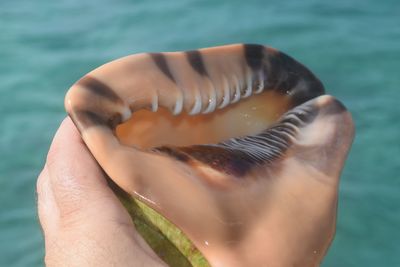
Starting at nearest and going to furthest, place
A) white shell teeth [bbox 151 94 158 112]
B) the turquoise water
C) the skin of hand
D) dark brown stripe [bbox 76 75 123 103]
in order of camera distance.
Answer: the skin of hand
dark brown stripe [bbox 76 75 123 103]
white shell teeth [bbox 151 94 158 112]
the turquoise water

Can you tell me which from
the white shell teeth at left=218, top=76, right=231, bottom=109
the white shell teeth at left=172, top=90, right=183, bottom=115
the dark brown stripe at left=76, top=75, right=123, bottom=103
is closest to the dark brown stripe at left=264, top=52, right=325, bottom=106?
the white shell teeth at left=218, top=76, right=231, bottom=109

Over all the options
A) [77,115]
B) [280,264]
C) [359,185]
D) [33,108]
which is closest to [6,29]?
[33,108]

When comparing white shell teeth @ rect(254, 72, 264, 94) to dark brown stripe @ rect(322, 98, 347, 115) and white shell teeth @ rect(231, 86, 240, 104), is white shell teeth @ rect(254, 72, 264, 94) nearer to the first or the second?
white shell teeth @ rect(231, 86, 240, 104)

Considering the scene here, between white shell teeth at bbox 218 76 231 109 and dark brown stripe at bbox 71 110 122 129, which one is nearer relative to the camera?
dark brown stripe at bbox 71 110 122 129

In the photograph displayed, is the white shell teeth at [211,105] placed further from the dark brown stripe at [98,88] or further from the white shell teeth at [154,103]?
the dark brown stripe at [98,88]

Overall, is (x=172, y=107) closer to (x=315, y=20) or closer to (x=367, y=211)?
(x=367, y=211)
